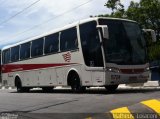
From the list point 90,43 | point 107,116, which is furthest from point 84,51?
point 107,116

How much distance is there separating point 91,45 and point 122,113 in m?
8.44

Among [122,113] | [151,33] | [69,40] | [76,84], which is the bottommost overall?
[122,113]

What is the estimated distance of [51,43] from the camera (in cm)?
2339

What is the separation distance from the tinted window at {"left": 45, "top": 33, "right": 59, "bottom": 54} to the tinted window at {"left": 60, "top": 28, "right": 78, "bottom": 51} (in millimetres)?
684

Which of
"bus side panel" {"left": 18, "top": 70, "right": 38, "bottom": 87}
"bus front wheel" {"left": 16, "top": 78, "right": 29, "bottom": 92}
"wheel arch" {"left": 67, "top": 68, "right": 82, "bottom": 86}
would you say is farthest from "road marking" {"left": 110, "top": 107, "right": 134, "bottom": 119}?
"bus front wheel" {"left": 16, "top": 78, "right": 29, "bottom": 92}

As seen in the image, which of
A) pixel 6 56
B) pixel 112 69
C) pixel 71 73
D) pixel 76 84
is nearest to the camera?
pixel 112 69

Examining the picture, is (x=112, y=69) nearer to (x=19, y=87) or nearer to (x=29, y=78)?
(x=29, y=78)

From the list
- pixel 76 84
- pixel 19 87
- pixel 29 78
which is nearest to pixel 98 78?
pixel 76 84

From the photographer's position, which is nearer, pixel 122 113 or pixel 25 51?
pixel 122 113

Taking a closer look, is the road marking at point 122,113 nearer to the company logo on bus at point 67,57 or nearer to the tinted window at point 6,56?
the company logo on bus at point 67,57

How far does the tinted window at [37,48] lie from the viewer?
24875mm

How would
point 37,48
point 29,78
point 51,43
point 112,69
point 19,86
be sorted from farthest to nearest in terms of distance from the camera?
point 19,86, point 29,78, point 37,48, point 51,43, point 112,69

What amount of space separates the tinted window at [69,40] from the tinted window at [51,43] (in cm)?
68

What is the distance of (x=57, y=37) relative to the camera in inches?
896
